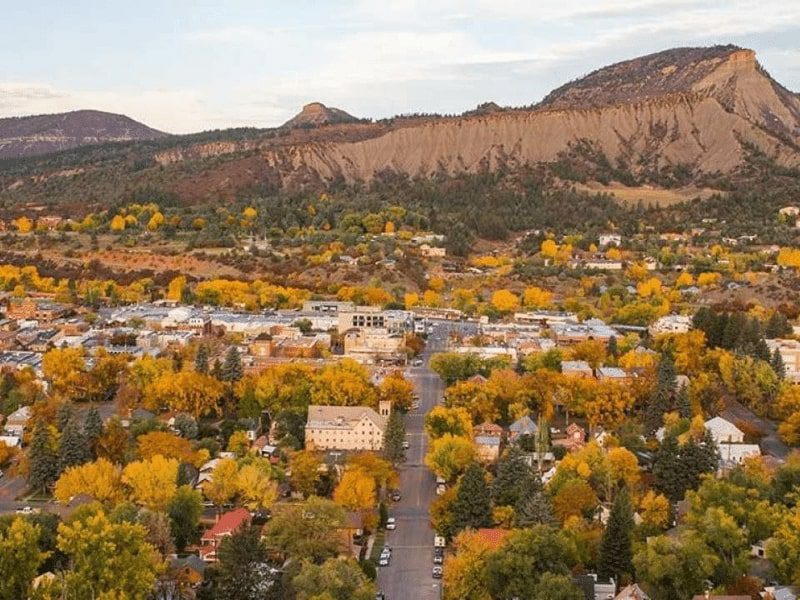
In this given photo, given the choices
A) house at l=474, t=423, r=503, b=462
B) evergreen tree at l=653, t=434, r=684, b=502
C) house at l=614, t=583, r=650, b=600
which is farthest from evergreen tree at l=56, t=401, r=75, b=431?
house at l=614, t=583, r=650, b=600

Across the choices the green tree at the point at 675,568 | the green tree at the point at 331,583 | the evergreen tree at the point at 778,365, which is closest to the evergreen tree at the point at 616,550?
the green tree at the point at 675,568

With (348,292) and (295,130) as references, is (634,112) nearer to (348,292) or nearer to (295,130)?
(295,130)

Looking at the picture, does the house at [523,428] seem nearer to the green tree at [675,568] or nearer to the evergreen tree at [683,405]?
the evergreen tree at [683,405]

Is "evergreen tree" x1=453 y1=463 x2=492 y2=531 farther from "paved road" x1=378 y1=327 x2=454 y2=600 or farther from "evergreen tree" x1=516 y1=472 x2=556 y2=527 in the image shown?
"paved road" x1=378 y1=327 x2=454 y2=600

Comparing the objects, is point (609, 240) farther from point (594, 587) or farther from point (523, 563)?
point (523, 563)

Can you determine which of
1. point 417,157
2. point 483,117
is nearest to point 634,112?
point 483,117

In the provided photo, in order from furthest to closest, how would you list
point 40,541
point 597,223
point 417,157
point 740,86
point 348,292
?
1. point 740,86
2. point 417,157
3. point 597,223
4. point 348,292
5. point 40,541
